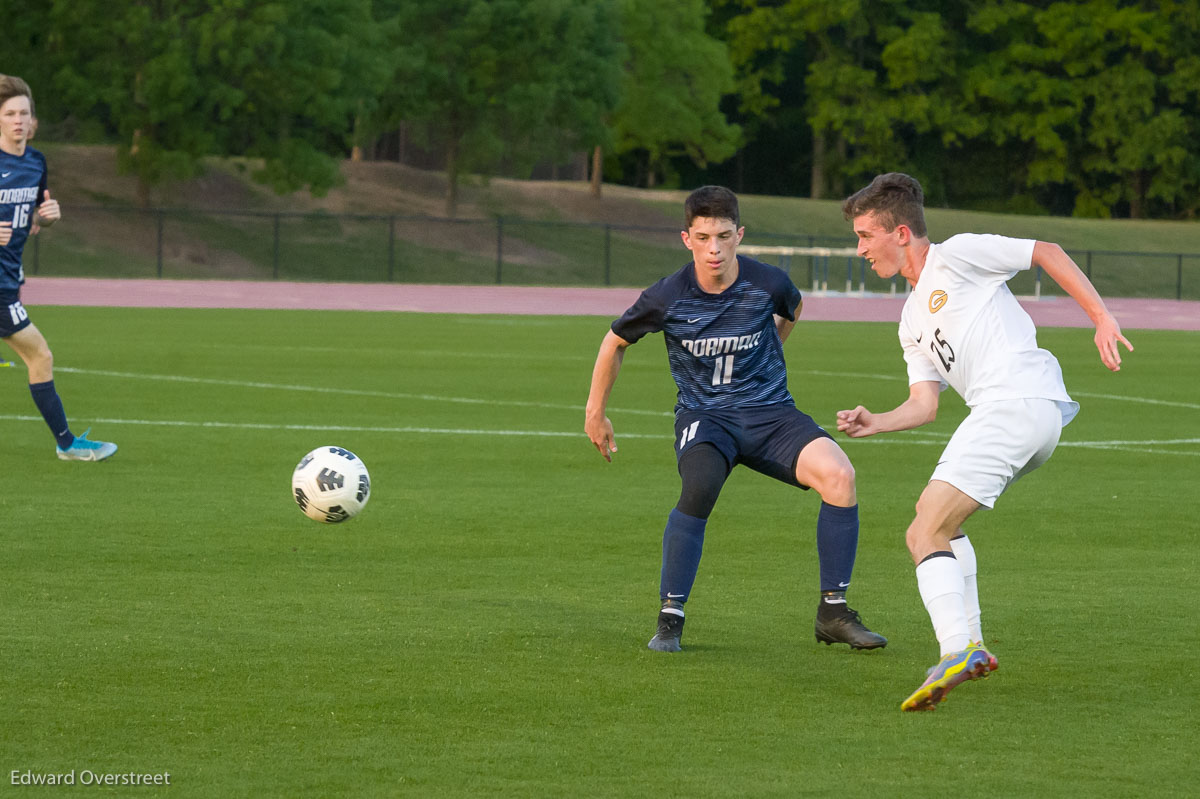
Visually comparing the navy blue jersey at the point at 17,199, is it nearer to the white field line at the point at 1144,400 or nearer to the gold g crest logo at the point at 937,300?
the gold g crest logo at the point at 937,300

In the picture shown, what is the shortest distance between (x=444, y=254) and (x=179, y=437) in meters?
40.1

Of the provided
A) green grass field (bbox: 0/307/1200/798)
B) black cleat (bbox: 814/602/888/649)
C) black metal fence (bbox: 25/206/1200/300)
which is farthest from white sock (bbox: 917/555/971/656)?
black metal fence (bbox: 25/206/1200/300)

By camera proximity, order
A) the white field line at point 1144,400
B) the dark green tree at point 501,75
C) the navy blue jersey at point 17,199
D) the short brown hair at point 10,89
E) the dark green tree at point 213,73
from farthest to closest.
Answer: the dark green tree at point 501,75, the dark green tree at point 213,73, the white field line at point 1144,400, the navy blue jersey at point 17,199, the short brown hair at point 10,89

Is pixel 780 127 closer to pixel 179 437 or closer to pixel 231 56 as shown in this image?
pixel 231 56

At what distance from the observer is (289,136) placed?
50.6 meters

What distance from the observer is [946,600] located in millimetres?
5664

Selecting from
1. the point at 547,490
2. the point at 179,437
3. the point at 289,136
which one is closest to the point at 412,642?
the point at 547,490

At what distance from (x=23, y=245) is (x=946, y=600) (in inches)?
297

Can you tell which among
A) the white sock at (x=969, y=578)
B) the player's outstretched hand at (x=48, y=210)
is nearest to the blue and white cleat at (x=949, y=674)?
the white sock at (x=969, y=578)

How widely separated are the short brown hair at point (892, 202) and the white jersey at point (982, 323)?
0.47ft

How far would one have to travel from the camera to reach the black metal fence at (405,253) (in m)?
47.9

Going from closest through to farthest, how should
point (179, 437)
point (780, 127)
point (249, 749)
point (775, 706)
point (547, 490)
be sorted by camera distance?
point (249, 749) → point (775, 706) → point (547, 490) → point (179, 437) → point (780, 127)

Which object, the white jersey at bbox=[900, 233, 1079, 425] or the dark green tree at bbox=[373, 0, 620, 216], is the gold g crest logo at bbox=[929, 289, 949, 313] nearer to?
the white jersey at bbox=[900, 233, 1079, 425]

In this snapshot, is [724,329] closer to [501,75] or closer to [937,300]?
[937,300]
